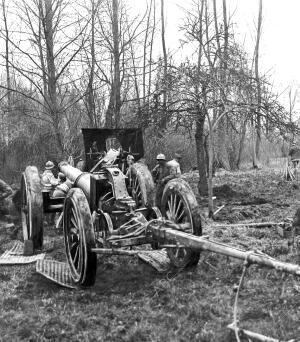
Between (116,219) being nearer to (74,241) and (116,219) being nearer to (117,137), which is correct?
(74,241)

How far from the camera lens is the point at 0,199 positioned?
35.0 feet

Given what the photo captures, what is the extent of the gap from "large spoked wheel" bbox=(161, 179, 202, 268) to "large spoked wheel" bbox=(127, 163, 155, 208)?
1050mm

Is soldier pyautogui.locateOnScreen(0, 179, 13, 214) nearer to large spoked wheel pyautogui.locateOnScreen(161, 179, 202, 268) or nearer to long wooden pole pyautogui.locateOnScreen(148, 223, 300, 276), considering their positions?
large spoked wheel pyautogui.locateOnScreen(161, 179, 202, 268)

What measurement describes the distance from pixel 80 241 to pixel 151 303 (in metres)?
1.06

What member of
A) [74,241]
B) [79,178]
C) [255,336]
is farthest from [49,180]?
[255,336]

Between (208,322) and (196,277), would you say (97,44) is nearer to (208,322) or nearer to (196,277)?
(196,277)

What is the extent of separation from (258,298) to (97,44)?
9.11m

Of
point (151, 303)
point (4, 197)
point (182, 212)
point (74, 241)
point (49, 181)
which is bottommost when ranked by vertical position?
point (151, 303)

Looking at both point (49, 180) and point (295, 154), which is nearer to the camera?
point (49, 180)

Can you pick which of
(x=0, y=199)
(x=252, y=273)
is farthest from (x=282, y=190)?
(x=252, y=273)

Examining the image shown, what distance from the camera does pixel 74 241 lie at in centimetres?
569

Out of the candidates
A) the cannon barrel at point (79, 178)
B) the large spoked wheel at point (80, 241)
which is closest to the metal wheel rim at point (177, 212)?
the large spoked wheel at point (80, 241)

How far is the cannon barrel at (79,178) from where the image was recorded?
674 centimetres

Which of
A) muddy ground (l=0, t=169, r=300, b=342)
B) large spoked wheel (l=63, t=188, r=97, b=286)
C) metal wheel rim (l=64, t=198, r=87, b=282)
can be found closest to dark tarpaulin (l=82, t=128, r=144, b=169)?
muddy ground (l=0, t=169, r=300, b=342)
